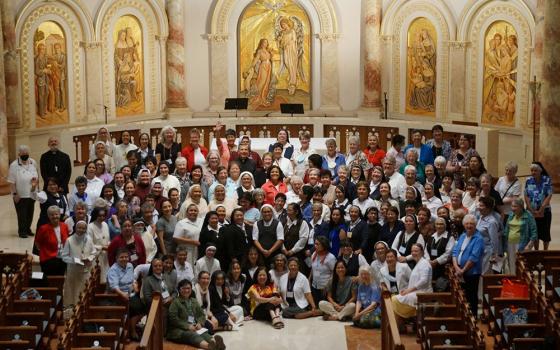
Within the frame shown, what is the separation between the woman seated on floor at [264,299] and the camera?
596 inches

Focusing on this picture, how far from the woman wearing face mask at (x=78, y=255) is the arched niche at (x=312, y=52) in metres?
14.2

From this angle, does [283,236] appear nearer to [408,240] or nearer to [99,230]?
[408,240]

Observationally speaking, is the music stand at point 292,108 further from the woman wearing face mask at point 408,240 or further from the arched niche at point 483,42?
the woman wearing face mask at point 408,240

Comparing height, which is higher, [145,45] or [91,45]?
[145,45]

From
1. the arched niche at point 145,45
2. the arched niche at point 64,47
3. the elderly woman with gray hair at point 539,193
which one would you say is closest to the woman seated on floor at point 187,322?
the elderly woman with gray hair at point 539,193

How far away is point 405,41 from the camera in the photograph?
2788cm

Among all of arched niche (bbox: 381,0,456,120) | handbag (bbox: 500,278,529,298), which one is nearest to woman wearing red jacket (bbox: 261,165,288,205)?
handbag (bbox: 500,278,529,298)

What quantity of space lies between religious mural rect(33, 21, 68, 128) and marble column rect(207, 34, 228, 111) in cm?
468

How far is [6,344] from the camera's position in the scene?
12203 millimetres

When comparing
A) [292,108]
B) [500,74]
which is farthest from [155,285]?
[500,74]

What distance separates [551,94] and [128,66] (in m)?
11.4

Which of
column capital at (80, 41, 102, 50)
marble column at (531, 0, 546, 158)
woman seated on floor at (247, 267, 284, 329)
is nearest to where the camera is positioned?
woman seated on floor at (247, 267, 284, 329)

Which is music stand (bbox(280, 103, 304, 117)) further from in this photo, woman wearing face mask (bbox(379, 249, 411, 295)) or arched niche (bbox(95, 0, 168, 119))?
woman wearing face mask (bbox(379, 249, 411, 295))

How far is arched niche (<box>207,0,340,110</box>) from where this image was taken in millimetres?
28781
